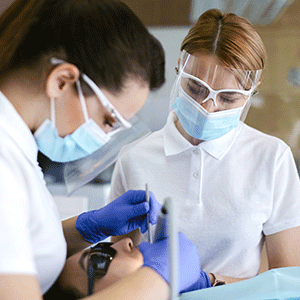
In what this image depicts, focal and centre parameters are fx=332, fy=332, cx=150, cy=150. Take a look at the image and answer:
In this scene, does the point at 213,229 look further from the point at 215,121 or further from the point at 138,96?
the point at 138,96

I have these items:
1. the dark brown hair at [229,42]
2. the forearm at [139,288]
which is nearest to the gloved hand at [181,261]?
the forearm at [139,288]

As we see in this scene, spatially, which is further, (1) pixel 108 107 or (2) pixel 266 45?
(2) pixel 266 45

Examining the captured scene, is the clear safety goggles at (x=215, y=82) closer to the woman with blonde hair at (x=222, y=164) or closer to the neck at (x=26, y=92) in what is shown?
the woman with blonde hair at (x=222, y=164)

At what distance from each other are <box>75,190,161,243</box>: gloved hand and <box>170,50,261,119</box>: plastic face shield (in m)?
0.39

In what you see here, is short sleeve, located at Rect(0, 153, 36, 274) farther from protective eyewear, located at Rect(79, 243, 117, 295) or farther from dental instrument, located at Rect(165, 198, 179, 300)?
protective eyewear, located at Rect(79, 243, 117, 295)

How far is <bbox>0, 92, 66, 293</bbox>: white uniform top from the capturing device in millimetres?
591

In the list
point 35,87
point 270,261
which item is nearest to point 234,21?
point 35,87

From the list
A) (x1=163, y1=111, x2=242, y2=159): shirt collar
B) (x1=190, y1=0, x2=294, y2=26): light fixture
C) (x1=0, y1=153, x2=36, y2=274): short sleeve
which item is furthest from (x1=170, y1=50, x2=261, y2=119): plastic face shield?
(x1=190, y1=0, x2=294, y2=26): light fixture

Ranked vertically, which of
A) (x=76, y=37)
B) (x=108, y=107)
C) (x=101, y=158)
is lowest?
(x=101, y=158)

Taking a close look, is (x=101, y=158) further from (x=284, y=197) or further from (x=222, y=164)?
(x=284, y=197)

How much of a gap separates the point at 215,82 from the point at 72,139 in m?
0.52

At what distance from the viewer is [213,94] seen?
1.12 meters

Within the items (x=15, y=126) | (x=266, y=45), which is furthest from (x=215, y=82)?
(x=266, y=45)

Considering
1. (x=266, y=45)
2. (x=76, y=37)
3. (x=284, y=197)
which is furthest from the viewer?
(x=266, y=45)
